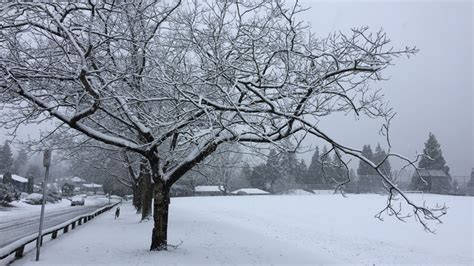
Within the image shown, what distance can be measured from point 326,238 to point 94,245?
11.7 meters

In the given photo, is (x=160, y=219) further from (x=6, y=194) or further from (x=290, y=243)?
(x=6, y=194)

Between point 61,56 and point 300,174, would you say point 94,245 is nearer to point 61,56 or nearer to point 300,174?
point 61,56

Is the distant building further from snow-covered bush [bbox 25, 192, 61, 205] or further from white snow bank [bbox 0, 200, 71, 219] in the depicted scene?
white snow bank [bbox 0, 200, 71, 219]

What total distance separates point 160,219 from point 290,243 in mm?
6819

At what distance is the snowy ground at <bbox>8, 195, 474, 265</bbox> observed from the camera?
1134 centimetres

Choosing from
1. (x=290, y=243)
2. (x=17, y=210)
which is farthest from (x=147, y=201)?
(x=17, y=210)

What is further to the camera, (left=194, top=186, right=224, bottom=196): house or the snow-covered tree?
(left=194, top=186, right=224, bottom=196): house

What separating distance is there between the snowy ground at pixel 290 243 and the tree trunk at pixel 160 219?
1.19 feet

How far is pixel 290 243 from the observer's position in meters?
16.8

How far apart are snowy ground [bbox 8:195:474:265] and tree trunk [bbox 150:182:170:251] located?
1.19 ft

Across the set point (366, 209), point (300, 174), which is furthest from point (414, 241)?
point (300, 174)

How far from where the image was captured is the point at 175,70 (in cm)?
940

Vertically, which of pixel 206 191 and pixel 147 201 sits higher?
pixel 206 191

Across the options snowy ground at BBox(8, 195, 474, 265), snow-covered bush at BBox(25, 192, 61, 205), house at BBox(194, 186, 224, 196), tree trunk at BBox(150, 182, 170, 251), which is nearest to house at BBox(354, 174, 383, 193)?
snowy ground at BBox(8, 195, 474, 265)
